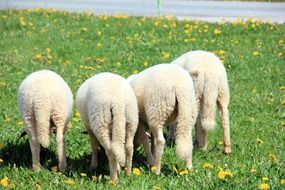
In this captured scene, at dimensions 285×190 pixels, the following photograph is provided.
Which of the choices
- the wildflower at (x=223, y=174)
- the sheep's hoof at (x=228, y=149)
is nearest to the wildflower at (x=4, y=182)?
the wildflower at (x=223, y=174)

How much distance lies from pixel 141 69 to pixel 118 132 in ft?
17.9

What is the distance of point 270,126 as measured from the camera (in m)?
8.23

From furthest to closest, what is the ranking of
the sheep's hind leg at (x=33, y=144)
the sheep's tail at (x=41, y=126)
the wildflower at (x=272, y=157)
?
the wildflower at (x=272, y=157) → the sheep's hind leg at (x=33, y=144) → the sheep's tail at (x=41, y=126)

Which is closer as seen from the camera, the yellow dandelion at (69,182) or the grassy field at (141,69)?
the yellow dandelion at (69,182)

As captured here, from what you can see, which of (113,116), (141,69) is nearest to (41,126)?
(113,116)

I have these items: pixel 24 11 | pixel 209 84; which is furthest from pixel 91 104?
pixel 24 11

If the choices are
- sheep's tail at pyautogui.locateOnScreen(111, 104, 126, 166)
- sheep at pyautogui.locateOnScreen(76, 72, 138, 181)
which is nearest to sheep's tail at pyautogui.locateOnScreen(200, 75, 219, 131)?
sheep at pyautogui.locateOnScreen(76, 72, 138, 181)

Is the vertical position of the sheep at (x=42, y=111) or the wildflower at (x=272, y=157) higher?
the sheep at (x=42, y=111)

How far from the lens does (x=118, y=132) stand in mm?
5922

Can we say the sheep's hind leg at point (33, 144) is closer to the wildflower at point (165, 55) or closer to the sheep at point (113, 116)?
the sheep at point (113, 116)

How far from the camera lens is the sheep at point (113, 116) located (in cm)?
591

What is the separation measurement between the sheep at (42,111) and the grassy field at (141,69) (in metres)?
0.27

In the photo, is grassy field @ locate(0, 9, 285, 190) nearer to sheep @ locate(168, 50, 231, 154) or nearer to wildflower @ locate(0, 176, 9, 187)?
wildflower @ locate(0, 176, 9, 187)

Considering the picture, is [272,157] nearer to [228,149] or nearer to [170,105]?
[228,149]
